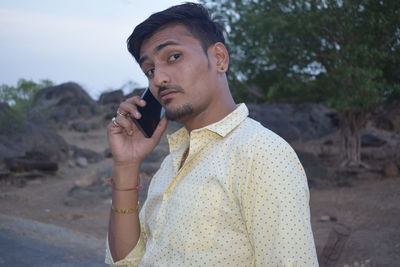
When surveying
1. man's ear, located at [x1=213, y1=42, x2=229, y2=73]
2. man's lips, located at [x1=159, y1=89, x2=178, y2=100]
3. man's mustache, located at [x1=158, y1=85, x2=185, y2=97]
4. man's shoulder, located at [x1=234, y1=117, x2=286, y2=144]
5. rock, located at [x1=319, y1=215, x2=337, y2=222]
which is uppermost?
man's ear, located at [x1=213, y1=42, x2=229, y2=73]

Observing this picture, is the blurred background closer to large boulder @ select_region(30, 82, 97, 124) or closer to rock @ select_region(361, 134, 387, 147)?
rock @ select_region(361, 134, 387, 147)

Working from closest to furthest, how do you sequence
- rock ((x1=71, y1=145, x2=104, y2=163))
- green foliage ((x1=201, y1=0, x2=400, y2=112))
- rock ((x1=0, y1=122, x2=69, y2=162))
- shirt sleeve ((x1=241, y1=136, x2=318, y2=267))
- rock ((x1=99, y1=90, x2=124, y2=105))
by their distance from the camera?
shirt sleeve ((x1=241, y1=136, x2=318, y2=267)), green foliage ((x1=201, y1=0, x2=400, y2=112)), rock ((x1=0, y1=122, x2=69, y2=162)), rock ((x1=71, y1=145, x2=104, y2=163)), rock ((x1=99, y1=90, x2=124, y2=105))

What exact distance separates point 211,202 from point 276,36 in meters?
9.00

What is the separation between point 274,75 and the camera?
445 inches

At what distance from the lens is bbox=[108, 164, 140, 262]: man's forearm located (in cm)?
214

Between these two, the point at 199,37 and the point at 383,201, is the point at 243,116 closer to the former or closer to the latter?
the point at 199,37

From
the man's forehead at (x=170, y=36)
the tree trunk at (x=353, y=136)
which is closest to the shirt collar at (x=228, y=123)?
the man's forehead at (x=170, y=36)

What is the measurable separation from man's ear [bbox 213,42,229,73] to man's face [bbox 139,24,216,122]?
0.04 m

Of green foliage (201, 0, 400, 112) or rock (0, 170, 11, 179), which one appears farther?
rock (0, 170, 11, 179)

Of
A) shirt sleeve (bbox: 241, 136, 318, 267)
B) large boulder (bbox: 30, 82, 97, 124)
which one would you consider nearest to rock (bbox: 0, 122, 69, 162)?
large boulder (bbox: 30, 82, 97, 124)

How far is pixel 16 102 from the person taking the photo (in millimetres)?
32719

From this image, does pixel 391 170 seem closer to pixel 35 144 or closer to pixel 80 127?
pixel 35 144

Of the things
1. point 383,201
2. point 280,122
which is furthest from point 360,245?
point 280,122

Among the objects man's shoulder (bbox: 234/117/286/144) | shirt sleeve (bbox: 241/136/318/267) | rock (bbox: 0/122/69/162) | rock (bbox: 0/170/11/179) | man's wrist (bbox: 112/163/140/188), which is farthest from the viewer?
rock (bbox: 0/122/69/162)
